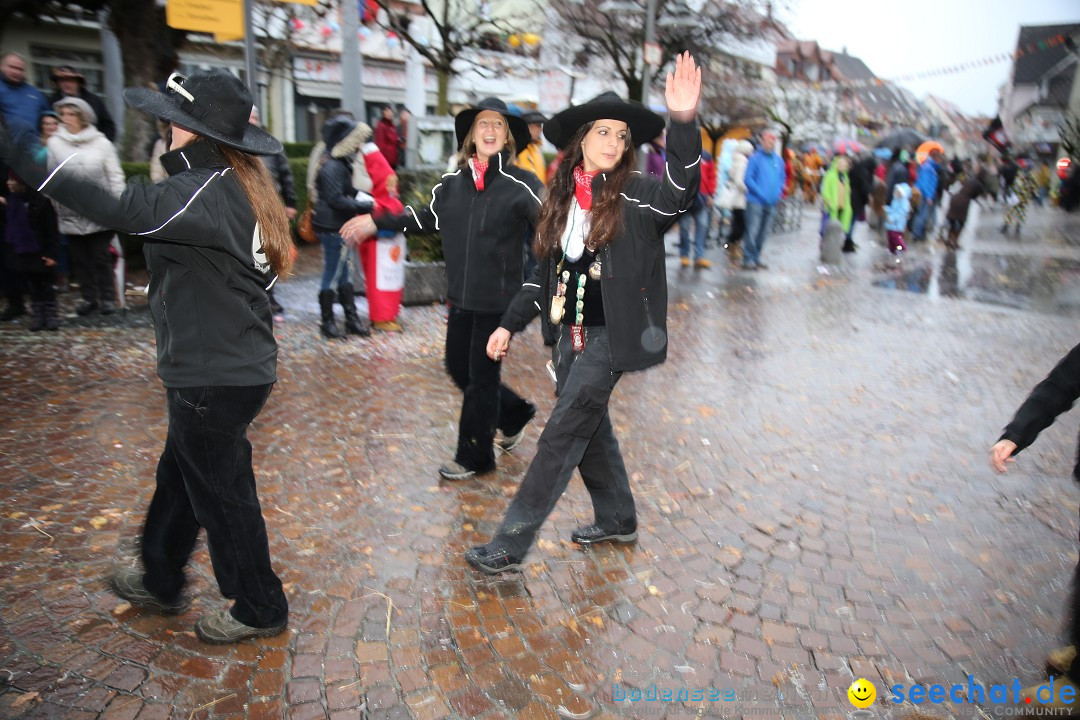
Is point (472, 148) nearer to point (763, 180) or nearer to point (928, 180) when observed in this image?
point (763, 180)

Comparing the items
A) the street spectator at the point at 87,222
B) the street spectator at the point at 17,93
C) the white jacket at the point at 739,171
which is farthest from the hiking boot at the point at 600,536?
the white jacket at the point at 739,171

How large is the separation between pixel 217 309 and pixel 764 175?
10738 millimetres

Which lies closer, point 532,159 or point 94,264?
point 94,264

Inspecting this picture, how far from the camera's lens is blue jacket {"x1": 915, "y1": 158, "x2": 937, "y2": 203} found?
17.3 m

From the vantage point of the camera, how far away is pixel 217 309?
2752 millimetres

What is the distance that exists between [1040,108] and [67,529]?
67084mm

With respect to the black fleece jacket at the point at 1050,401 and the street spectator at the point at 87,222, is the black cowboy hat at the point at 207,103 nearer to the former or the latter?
the black fleece jacket at the point at 1050,401

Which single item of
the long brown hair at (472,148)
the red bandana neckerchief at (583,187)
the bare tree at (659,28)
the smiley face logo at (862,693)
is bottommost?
the smiley face logo at (862,693)

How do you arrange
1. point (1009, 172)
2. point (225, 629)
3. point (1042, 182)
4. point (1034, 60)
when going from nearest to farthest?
point (225, 629)
point (1009, 172)
point (1042, 182)
point (1034, 60)

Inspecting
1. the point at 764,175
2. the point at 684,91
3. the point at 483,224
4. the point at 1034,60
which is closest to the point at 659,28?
the point at 764,175

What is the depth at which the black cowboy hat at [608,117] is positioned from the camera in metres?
3.33

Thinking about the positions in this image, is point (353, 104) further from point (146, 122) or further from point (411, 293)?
point (411, 293)

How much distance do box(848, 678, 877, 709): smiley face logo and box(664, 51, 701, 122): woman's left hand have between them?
220cm

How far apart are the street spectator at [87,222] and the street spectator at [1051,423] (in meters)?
6.21
